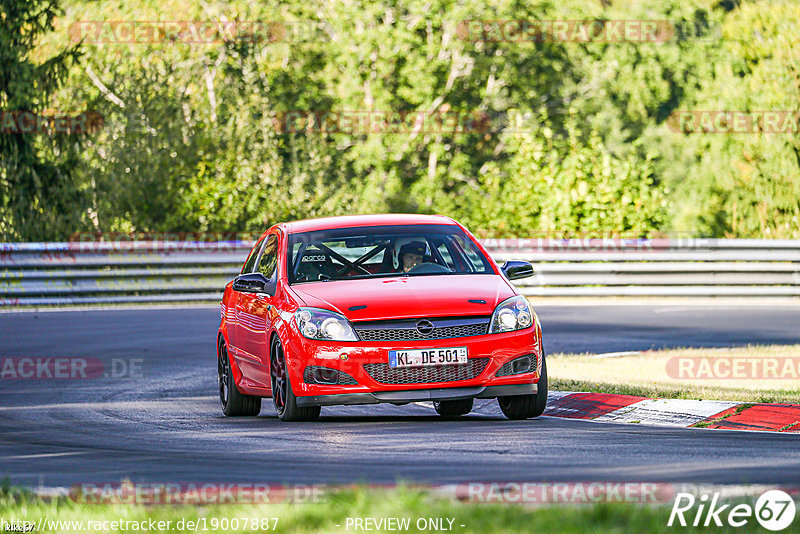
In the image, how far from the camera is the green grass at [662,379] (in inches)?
480

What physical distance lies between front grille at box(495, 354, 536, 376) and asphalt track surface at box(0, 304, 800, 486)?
0.38m

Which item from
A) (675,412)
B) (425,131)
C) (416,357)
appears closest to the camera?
(416,357)

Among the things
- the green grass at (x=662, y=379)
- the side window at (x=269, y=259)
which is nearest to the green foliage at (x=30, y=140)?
the green grass at (x=662, y=379)

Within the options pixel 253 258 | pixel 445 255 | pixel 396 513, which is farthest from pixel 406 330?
pixel 396 513

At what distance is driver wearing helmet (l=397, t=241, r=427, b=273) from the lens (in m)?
11.6

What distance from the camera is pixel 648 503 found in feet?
21.3

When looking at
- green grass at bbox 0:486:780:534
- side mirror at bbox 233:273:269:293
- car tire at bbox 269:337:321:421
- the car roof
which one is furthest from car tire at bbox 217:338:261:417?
A: green grass at bbox 0:486:780:534

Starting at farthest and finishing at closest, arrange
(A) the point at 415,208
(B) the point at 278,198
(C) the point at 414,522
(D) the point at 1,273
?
(A) the point at 415,208 → (B) the point at 278,198 → (D) the point at 1,273 → (C) the point at 414,522

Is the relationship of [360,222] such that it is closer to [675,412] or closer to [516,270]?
[516,270]

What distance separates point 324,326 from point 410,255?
147cm

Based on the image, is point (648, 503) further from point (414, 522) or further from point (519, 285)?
point (519, 285)

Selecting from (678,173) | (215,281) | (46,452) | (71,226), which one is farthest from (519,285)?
(678,173)

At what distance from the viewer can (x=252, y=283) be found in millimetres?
11648

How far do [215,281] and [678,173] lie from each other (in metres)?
41.1
